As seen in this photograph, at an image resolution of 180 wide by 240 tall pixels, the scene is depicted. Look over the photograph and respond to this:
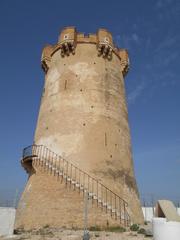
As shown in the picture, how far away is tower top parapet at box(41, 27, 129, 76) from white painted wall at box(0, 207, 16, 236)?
486 inches

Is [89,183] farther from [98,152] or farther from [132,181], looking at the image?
[132,181]

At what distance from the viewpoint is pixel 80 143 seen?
15484 mm

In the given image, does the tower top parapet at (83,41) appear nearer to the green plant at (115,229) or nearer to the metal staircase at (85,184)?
the metal staircase at (85,184)

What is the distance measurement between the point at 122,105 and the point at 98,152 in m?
4.87

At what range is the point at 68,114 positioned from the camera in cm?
1670

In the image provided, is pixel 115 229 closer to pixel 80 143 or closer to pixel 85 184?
pixel 85 184

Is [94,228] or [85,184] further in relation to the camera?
[85,184]

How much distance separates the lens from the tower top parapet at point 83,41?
63.0 ft

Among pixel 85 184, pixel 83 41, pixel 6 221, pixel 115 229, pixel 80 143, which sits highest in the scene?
pixel 83 41

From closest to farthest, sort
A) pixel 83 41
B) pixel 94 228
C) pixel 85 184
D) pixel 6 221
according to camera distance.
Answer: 1. pixel 6 221
2. pixel 94 228
3. pixel 85 184
4. pixel 83 41

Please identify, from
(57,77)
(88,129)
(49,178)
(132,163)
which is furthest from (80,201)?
(57,77)

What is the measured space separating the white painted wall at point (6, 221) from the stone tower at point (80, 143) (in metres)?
2.94

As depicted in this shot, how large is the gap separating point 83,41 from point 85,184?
36.1ft

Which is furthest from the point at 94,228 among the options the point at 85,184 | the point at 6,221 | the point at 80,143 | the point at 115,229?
the point at 80,143
